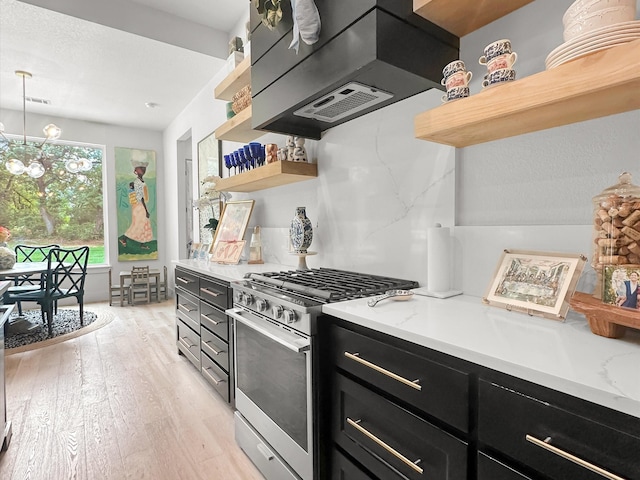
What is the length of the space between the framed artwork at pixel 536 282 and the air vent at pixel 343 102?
35.5 inches

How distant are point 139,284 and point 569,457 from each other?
573cm

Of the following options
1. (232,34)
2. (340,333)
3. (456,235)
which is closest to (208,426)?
(340,333)

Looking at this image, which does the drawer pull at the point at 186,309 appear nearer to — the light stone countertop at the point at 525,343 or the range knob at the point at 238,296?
the range knob at the point at 238,296

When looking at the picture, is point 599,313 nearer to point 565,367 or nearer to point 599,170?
point 565,367

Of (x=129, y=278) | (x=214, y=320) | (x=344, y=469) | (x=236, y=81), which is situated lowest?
(x=344, y=469)

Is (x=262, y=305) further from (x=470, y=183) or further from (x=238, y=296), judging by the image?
(x=470, y=183)

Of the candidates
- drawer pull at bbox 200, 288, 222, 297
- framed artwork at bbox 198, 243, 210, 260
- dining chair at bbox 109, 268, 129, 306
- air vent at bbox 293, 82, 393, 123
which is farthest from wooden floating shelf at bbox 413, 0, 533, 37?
dining chair at bbox 109, 268, 129, 306

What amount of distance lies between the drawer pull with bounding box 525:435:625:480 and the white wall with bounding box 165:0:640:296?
2.18 feet

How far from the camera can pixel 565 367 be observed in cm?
65

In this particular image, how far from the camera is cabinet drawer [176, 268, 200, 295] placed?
8.39 feet

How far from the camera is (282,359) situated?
1.43 meters

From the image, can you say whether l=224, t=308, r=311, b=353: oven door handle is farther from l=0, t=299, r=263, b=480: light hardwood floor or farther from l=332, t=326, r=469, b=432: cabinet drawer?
l=0, t=299, r=263, b=480: light hardwood floor

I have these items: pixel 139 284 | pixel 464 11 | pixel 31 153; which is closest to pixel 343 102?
pixel 464 11

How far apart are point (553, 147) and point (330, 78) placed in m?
0.88
